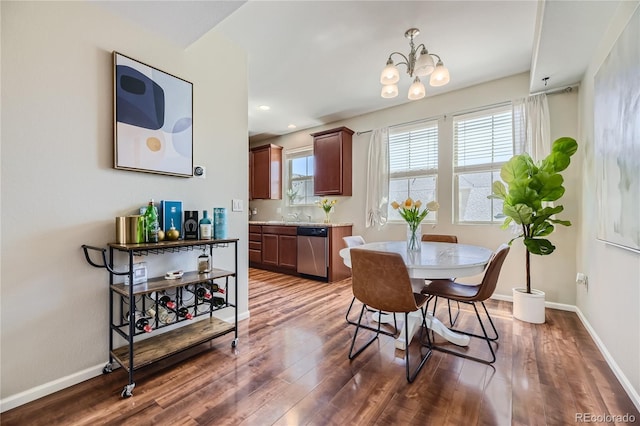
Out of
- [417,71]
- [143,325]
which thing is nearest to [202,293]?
[143,325]

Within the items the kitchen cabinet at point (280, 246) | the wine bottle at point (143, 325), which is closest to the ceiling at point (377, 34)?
the wine bottle at point (143, 325)

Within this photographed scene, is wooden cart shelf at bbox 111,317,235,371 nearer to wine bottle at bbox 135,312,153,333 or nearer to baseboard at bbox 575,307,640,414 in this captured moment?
wine bottle at bbox 135,312,153,333

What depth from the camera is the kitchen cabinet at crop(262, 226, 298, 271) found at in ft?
14.9

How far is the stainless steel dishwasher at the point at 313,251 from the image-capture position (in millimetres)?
4145

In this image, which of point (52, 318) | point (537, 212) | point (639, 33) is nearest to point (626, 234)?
point (537, 212)

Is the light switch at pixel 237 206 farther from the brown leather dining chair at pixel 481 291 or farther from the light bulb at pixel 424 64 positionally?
the light bulb at pixel 424 64

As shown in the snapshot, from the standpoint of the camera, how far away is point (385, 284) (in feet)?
5.77

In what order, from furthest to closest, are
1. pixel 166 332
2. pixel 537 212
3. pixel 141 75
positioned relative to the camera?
1. pixel 537 212
2. pixel 166 332
3. pixel 141 75

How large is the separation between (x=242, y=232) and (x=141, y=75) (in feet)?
4.80

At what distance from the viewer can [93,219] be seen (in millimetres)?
1726

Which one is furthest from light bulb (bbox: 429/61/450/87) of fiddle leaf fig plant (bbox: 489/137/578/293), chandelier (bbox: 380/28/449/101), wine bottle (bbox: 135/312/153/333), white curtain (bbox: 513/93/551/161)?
wine bottle (bbox: 135/312/153/333)

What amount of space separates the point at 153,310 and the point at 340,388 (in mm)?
1347

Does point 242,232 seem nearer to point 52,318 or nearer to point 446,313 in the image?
point 52,318

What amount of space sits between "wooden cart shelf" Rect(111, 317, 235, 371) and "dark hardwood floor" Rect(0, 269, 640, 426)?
0.14m
